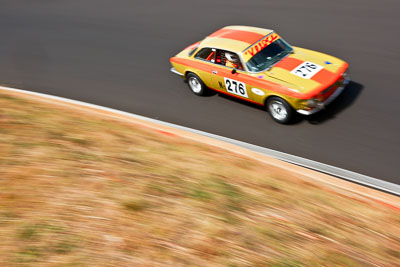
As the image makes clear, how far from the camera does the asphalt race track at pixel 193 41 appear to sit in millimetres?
6934

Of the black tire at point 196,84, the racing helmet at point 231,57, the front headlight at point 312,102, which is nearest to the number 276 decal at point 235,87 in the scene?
the racing helmet at point 231,57

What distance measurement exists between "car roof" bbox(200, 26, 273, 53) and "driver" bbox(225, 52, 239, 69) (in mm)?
116

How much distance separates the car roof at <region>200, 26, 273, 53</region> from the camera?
7703 mm

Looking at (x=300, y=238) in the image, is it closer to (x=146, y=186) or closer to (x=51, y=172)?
(x=146, y=186)

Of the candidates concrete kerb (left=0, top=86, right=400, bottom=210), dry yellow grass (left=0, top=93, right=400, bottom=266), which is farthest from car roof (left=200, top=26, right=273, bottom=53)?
dry yellow grass (left=0, top=93, right=400, bottom=266)

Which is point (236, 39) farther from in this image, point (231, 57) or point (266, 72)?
point (266, 72)

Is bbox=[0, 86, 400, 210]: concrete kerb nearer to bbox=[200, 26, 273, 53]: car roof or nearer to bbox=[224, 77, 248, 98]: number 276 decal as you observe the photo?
bbox=[224, 77, 248, 98]: number 276 decal

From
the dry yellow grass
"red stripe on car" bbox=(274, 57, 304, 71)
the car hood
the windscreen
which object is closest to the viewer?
the dry yellow grass

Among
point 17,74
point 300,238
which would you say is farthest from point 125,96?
point 300,238

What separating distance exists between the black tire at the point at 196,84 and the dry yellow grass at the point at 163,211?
308 cm

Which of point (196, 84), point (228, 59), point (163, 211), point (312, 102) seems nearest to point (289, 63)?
point (312, 102)

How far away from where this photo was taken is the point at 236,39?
7945 millimetres

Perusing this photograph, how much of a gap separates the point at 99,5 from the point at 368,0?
1009 centimetres

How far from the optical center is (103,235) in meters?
3.63
